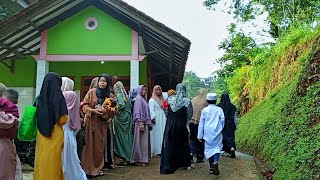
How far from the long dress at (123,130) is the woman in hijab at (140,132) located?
0.38 ft

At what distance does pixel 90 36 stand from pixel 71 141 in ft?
20.5

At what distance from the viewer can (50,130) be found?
4.78 metres

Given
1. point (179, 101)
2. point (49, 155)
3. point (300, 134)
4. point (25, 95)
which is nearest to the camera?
point (49, 155)

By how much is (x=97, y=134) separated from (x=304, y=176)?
11.6ft

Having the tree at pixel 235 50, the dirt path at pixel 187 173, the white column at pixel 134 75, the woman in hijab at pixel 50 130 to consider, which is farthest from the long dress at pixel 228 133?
the tree at pixel 235 50

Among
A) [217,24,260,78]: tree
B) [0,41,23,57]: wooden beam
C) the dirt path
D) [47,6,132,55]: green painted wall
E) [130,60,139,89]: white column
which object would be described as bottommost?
the dirt path

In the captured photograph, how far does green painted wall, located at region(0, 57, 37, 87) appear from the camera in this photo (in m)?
13.0

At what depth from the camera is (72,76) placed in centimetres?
1351

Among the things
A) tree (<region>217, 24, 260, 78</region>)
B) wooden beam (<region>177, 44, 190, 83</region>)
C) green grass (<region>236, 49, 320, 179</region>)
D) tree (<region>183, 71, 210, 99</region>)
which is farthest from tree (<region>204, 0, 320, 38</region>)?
tree (<region>183, 71, 210, 99</region>)

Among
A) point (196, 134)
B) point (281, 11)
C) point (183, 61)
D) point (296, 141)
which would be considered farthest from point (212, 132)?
point (281, 11)

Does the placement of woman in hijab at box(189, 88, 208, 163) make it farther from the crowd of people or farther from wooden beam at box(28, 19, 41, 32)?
wooden beam at box(28, 19, 41, 32)

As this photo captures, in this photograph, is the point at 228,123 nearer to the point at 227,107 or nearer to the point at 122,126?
the point at 227,107

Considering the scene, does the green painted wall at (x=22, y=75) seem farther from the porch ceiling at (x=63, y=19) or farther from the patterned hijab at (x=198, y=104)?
the patterned hijab at (x=198, y=104)

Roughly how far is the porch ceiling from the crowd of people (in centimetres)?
199
